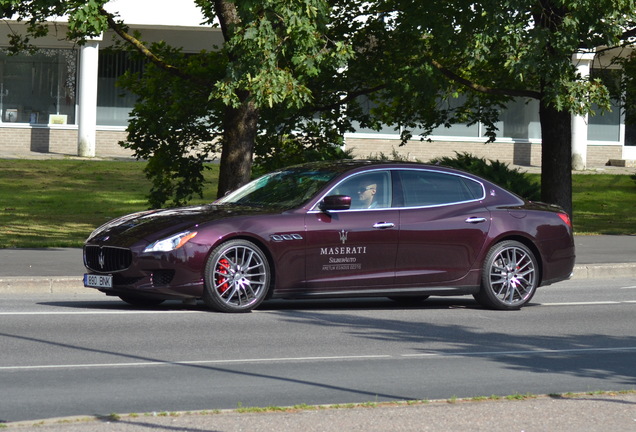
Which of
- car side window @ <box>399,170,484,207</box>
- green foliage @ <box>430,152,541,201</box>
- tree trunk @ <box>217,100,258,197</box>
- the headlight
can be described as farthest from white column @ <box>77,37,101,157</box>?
the headlight

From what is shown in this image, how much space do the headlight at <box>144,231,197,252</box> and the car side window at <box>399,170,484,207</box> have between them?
242 cm

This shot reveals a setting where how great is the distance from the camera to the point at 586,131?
4234cm

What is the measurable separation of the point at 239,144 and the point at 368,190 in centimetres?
642

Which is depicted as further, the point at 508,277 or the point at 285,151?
the point at 285,151

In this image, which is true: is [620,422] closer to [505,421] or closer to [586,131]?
[505,421]

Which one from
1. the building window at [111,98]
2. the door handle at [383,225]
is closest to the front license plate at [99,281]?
the door handle at [383,225]

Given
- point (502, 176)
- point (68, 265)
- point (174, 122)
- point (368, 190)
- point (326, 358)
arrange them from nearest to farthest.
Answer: point (326, 358)
point (368, 190)
point (68, 265)
point (174, 122)
point (502, 176)

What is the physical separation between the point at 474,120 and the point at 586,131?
2123 centimetres

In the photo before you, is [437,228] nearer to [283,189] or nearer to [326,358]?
[283,189]

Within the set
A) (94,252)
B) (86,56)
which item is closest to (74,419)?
(94,252)

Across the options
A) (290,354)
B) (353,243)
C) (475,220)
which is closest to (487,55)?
(475,220)

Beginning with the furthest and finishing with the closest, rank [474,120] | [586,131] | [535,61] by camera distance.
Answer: [586,131] < [474,120] < [535,61]

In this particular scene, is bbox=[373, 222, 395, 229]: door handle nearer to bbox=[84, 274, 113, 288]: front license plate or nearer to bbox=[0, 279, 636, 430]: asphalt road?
bbox=[0, 279, 636, 430]: asphalt road

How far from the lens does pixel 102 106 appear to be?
133ft
